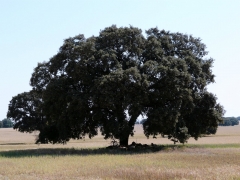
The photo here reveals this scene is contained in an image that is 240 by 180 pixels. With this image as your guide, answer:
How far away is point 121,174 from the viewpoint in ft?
71.0

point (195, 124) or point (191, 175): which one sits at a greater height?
point (195, 124)

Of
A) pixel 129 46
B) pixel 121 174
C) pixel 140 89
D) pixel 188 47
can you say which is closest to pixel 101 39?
pixel 129 46

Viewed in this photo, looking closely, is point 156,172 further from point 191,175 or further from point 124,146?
point 124,146

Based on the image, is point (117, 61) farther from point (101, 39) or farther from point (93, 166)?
point (93, 166)

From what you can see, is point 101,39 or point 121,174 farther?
point 101,39

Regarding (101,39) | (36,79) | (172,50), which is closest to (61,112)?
(36,79)

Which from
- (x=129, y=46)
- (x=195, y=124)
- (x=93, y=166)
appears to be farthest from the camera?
(x=195, y=124)

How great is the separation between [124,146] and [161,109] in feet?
23.3

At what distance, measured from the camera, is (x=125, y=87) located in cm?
3772

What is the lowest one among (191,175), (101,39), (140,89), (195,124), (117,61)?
(191,175)

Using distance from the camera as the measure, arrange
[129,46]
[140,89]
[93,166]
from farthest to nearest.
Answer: [129,46], [140,89], [93,166]

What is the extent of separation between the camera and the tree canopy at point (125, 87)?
1516 inches

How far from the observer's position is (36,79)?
45688 mm

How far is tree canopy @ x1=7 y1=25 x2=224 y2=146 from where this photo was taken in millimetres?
38500
